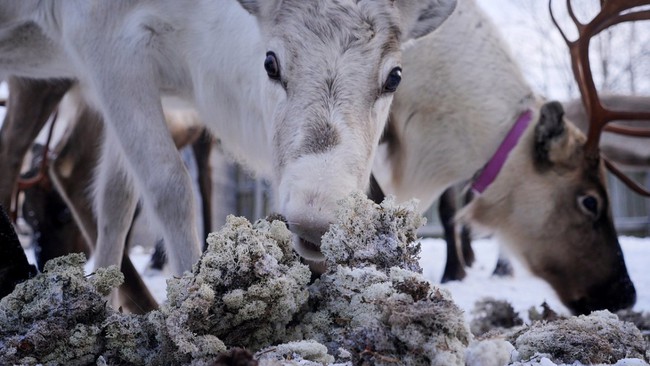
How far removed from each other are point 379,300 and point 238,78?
168cm

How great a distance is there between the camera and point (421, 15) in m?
2.62

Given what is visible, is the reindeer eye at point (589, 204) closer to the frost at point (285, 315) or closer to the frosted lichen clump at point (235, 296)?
the frost at point (285, 315)

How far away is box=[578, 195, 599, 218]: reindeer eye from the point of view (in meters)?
4.28

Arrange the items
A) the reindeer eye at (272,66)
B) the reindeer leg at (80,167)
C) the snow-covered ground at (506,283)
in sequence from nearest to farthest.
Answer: the reindeer eye at (272,66), the reindeer leg at (80,167), the snow-covered ground at (506,283)

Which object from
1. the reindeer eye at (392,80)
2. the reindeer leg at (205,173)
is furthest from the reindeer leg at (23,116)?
the reindeer eye at (392,80)

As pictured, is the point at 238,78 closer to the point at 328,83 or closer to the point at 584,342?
the point at 328,83

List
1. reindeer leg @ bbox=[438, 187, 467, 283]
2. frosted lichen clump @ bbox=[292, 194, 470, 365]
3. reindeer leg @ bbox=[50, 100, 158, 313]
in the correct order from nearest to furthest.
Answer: frosted lichen clump @ bbox=[292, 194, 470, 365], reindeer leg @ bbox=[50, 100, 158, 313], reindeer leg @ bbox=[438, 187, 467, 283]

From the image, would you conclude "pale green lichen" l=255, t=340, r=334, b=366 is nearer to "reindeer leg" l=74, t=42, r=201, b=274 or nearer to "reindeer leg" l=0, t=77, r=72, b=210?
"reindeer leg" l=74, t=42, r=201, b=274

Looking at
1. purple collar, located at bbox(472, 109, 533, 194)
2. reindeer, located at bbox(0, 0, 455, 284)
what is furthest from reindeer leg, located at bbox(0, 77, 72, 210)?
purple collar, located at bbox(472, 109, 533, 194)

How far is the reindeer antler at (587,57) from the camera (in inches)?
146

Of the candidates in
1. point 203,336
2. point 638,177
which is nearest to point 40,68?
point 203,336

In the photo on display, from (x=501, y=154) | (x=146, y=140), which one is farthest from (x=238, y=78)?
(x=501, y=154)

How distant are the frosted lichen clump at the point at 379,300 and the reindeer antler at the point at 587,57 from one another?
2539mm

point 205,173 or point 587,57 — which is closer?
point 587,57
